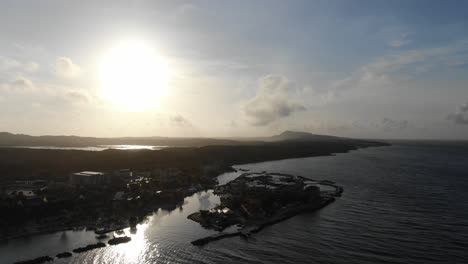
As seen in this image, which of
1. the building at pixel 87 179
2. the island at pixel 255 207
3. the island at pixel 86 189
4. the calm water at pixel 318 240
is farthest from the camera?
the building at pixel 87 179

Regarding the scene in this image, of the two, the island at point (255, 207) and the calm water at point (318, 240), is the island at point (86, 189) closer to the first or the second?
the calm water at point (318, 240)

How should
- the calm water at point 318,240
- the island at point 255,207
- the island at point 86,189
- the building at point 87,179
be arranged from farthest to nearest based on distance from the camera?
the building at point 87,179
the island at point 86,189
the island at point 255,207
the calm water at point 318,240

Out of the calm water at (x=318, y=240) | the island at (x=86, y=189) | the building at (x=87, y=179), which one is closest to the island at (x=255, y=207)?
the calm water at (x=318, y=240)

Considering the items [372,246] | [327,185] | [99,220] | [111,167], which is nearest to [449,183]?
[327,185]

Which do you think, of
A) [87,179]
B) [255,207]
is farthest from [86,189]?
[255,207]

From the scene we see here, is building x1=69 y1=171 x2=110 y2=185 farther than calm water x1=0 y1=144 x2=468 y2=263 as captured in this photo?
Yes

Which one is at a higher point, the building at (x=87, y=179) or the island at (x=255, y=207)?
the building at (x=87, y=179)

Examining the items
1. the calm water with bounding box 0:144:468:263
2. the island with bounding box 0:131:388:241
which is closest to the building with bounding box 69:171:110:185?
the island with bounding box 0:131:388:241

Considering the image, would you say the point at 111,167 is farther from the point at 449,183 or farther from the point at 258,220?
the point at 449,183

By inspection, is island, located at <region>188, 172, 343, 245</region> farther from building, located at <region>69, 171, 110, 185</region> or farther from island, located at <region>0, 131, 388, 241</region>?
building, located at <region>69, 171, 110, 185</region>

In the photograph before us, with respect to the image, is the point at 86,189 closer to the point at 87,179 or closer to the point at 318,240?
the point at 87,179

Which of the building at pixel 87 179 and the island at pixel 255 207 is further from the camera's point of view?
the building at pixel 87 179
